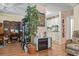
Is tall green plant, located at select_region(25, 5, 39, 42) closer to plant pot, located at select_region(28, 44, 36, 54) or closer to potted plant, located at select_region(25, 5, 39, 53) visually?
potted plant, located at select_region(25, 5, 39, 53)

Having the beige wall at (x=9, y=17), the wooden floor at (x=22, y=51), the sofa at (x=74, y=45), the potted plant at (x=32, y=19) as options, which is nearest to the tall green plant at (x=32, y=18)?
the potted plant at (x=32, y=19)

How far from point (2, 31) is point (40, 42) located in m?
0.70

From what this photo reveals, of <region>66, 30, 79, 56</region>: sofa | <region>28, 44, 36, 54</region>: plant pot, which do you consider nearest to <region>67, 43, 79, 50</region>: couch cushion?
<region>66, 30, 79, 56</region>: sofa

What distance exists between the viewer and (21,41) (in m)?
2.47

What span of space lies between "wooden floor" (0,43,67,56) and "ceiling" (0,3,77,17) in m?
0.57

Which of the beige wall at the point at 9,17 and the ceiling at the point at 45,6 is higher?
the ceiling at the point at 45,6

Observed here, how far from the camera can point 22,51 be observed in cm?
248

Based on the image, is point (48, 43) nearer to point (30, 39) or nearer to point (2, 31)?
point (30, 39)

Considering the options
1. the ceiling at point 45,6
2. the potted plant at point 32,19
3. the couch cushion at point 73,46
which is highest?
the ceiling at point 45,6

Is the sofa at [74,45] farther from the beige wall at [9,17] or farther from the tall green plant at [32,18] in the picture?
the beige wall at [9,17]

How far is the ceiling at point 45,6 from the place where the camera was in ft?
8.06

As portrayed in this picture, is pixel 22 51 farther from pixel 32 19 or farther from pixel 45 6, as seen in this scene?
pixel 45 6

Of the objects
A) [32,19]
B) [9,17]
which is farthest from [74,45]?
[9,17]

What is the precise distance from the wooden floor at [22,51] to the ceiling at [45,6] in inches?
22.6
